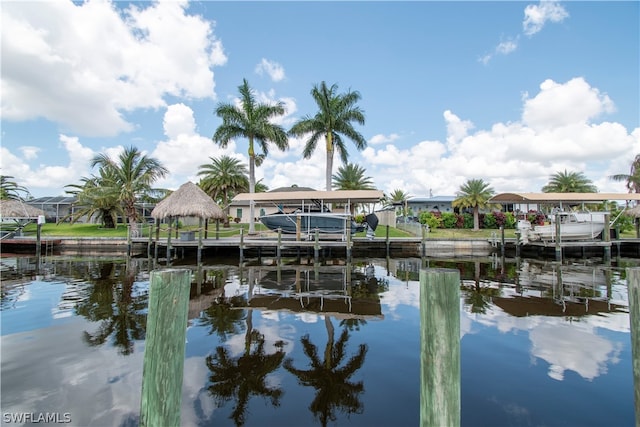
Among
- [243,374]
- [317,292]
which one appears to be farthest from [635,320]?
[317,292]

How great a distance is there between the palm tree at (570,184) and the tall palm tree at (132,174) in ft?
147

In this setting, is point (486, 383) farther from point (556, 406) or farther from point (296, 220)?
point (296, 220)

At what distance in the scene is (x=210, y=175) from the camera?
125 feet

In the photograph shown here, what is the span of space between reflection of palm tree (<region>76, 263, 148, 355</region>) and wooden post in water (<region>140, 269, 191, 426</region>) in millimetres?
4122

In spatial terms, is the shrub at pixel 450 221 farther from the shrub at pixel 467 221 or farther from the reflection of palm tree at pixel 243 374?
the reflection of palm tree at pixel 243 374

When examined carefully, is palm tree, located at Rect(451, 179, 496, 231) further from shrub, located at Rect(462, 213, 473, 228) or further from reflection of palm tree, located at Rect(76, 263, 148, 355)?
reflection of palm tree, located at Rect(76, 263, 148, 355)

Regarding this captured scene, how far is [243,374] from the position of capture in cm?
517

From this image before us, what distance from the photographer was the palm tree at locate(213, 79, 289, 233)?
1166 inches

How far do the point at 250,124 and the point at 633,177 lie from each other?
145ft

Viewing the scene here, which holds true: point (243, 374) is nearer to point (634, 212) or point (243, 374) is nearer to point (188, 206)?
point (188, 206)

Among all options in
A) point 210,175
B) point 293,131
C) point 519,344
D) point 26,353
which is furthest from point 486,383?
point 210,175

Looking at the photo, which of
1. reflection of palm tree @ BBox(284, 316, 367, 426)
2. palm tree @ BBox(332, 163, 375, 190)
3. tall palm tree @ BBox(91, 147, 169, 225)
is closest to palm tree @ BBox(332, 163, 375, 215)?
palm tree @ BBox(332, 163, 375, 190)

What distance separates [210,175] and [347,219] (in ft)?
76.9

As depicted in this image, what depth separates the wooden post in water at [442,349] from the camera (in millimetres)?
2629
